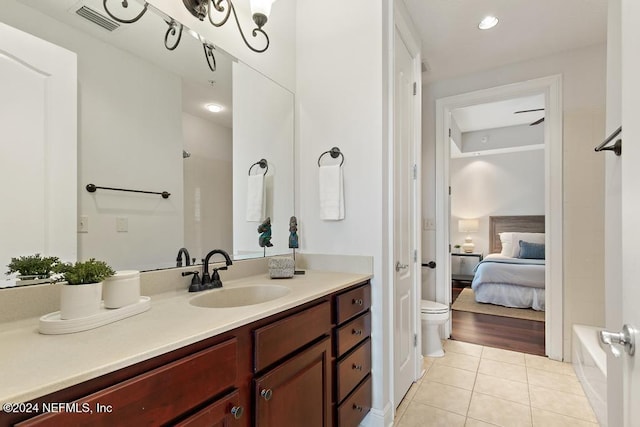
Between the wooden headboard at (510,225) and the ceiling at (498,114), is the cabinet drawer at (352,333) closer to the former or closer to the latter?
the ceiling at (498,114)

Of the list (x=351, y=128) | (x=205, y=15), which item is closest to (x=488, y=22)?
(x=351, y=128)

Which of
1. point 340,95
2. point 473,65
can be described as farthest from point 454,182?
point 340,95

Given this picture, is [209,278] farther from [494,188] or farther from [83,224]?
[494,188]

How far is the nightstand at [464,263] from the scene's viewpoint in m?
5.58

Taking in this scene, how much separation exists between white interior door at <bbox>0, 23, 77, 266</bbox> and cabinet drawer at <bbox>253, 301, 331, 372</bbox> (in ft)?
2.34

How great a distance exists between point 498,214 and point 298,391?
233 inches

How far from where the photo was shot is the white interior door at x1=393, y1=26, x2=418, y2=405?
72.9 inches

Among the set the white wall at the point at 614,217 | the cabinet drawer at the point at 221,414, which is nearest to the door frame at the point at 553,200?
the white wall at the point at 614,217

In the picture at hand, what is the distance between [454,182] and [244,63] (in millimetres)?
5607

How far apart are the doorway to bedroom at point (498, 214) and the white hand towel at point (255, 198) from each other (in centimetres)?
266

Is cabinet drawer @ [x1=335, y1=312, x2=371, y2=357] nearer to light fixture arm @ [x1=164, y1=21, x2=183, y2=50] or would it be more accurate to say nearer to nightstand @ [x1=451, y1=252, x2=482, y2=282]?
light fixture arm @ [x1=164, y1=21, x2=183, y2=50]

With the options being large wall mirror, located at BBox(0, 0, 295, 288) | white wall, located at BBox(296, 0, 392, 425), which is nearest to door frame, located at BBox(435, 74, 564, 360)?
white wall, located at BBox(296, 0, 392, 425)

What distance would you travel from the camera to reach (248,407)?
0.93 metres

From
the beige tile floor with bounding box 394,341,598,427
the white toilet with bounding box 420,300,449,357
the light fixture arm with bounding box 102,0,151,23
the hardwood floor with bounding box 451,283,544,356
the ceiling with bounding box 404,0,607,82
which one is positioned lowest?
the hardwood floor with bounding box 451,283,544,356
